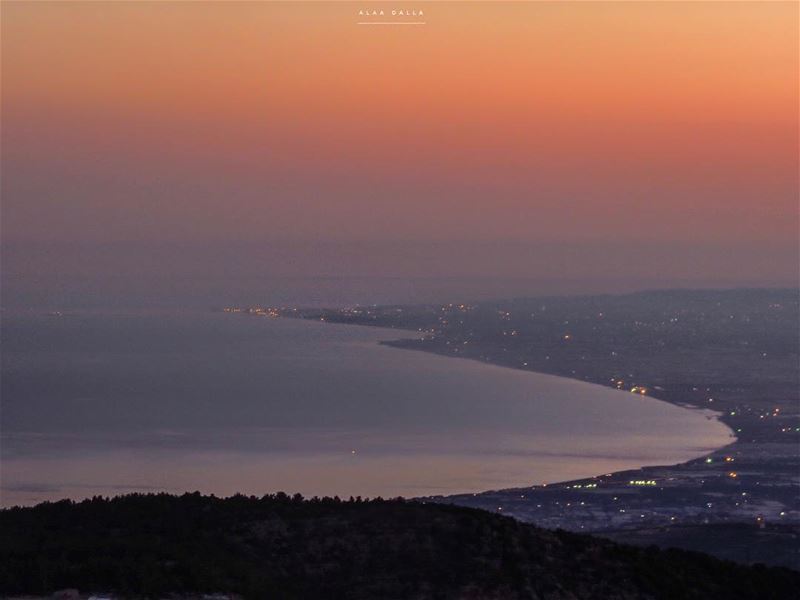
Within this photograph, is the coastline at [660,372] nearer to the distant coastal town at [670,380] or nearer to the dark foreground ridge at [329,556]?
the distant coastal town at [670,380]

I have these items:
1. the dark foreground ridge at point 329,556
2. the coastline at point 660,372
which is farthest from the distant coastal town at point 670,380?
the dark foreground ridge at point 329,556

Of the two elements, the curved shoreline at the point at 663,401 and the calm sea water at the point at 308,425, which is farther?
the curved shoreline at the point at 663,401

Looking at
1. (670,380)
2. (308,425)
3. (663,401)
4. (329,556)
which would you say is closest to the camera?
(329,556)

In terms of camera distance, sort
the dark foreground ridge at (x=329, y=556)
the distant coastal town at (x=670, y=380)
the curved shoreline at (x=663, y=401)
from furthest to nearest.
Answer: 1. the curved shoreline at (x=663, y=401)
2. the distant coastal town at (x=670, y=380)
3. the dark foreground ridge at (x=329, y=556)

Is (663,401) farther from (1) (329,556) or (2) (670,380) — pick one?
(1) (329,556)

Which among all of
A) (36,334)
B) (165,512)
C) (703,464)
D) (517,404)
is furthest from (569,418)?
(36,334)

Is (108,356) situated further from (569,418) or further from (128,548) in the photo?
(128,548)

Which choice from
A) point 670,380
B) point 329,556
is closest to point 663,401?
point 670,380
